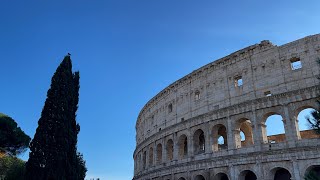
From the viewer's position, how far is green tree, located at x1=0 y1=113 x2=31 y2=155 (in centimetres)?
2500

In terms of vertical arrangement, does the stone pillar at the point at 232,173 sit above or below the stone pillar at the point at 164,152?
below

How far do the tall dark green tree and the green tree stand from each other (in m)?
8.27

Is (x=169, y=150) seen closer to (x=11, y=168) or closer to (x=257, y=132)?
(x=257, y=132)

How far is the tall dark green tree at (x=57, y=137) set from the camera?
17531mm

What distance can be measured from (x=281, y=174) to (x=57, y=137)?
13857 mm

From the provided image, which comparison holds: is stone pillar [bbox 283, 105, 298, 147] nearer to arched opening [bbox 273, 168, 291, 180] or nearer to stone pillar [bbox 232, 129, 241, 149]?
arched opening [bbox 273, 168, 291, 180]

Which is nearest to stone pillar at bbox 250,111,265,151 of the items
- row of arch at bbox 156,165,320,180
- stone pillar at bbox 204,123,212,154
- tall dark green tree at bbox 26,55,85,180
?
row of arch at bbox 156,165,320,180

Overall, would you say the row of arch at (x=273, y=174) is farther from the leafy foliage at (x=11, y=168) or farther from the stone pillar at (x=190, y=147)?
the leafy foliage at (x=11, y=168)

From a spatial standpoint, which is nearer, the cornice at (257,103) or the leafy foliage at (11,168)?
the cornice at (257,103)

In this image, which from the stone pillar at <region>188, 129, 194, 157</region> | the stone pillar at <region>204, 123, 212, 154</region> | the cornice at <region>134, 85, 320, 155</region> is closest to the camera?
the cornice at <region>134, 85, 320, 155</region>

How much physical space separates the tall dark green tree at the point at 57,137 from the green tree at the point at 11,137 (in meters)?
8.27

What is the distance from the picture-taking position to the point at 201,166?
71.8 ft

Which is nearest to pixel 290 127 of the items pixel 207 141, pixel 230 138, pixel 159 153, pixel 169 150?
pixel 230 138

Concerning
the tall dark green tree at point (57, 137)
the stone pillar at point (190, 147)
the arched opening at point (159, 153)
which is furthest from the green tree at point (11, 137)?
the stone pillar at point (190, 147)
